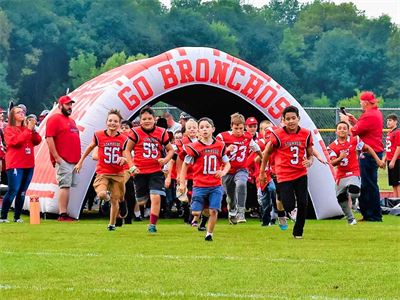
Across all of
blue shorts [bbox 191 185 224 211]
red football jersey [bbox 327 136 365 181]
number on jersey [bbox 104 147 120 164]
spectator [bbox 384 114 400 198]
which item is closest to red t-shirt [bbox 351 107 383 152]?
red football jersey [bbox 327 136 365 181]

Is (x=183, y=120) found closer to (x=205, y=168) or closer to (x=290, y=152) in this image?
(x=205, y=168)

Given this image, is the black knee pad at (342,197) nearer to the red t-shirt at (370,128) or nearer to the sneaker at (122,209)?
the red t-shirt at (370,128)

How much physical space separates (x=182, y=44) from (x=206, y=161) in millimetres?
95816

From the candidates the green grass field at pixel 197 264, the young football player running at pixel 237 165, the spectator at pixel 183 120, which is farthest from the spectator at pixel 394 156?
the green grass field at pixel 197 264

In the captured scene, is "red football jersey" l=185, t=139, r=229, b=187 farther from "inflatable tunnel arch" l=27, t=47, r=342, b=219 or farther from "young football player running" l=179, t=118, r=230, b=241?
"inflatable tunnel arch" l=27, t=47, r=342, b=219

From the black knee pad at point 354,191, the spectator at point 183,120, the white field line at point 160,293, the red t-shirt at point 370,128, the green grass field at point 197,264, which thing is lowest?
the white field line at point 160,293

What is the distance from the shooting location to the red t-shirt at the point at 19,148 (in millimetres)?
17609

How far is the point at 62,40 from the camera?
99.9 meters

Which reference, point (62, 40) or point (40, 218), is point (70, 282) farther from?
point (62, 40)

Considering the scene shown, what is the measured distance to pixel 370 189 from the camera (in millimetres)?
17922

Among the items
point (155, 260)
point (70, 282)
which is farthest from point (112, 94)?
point (70, 282)

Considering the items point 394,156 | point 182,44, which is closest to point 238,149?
point 394,156

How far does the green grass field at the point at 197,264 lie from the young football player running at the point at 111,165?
467 millimetres

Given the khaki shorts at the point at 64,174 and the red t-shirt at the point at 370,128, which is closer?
the red t-shirt at the point at 370,128
